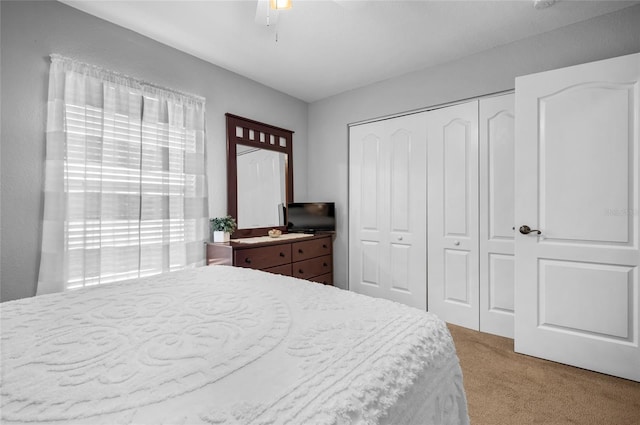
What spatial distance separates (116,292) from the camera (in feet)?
4.49

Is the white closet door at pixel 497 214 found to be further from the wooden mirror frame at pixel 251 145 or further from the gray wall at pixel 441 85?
the wooden mirror frame at pixel 251 145

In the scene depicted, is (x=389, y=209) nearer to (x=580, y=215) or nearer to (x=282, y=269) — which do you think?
(x=282, y=269)

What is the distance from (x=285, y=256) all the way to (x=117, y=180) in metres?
1.68

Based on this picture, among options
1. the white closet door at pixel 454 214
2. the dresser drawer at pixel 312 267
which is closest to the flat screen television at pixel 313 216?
the dresser drawer at pixel 312 267

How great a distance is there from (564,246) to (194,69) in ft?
11.9

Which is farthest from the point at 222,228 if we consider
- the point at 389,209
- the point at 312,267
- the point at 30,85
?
the point at 389,209

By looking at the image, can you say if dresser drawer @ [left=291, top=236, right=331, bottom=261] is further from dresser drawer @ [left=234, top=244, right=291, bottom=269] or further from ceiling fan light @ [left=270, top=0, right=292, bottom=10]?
ceiling fan light @ [left=270, top=0, right=292, bottom=10]

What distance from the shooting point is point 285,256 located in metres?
3.27

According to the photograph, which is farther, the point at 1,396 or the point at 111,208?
the point at 111,208

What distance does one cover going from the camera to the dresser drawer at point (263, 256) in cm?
282

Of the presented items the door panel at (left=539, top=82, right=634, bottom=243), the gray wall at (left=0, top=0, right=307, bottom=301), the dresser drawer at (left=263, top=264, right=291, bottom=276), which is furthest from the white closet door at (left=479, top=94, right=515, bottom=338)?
the gray wall at (left=0, top=0, right=307, bottom=301)

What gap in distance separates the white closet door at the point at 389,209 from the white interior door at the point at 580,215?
1042 mm

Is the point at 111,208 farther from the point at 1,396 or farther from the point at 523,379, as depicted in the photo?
the point at 523,379

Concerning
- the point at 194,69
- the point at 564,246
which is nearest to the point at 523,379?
the point at 564,246
